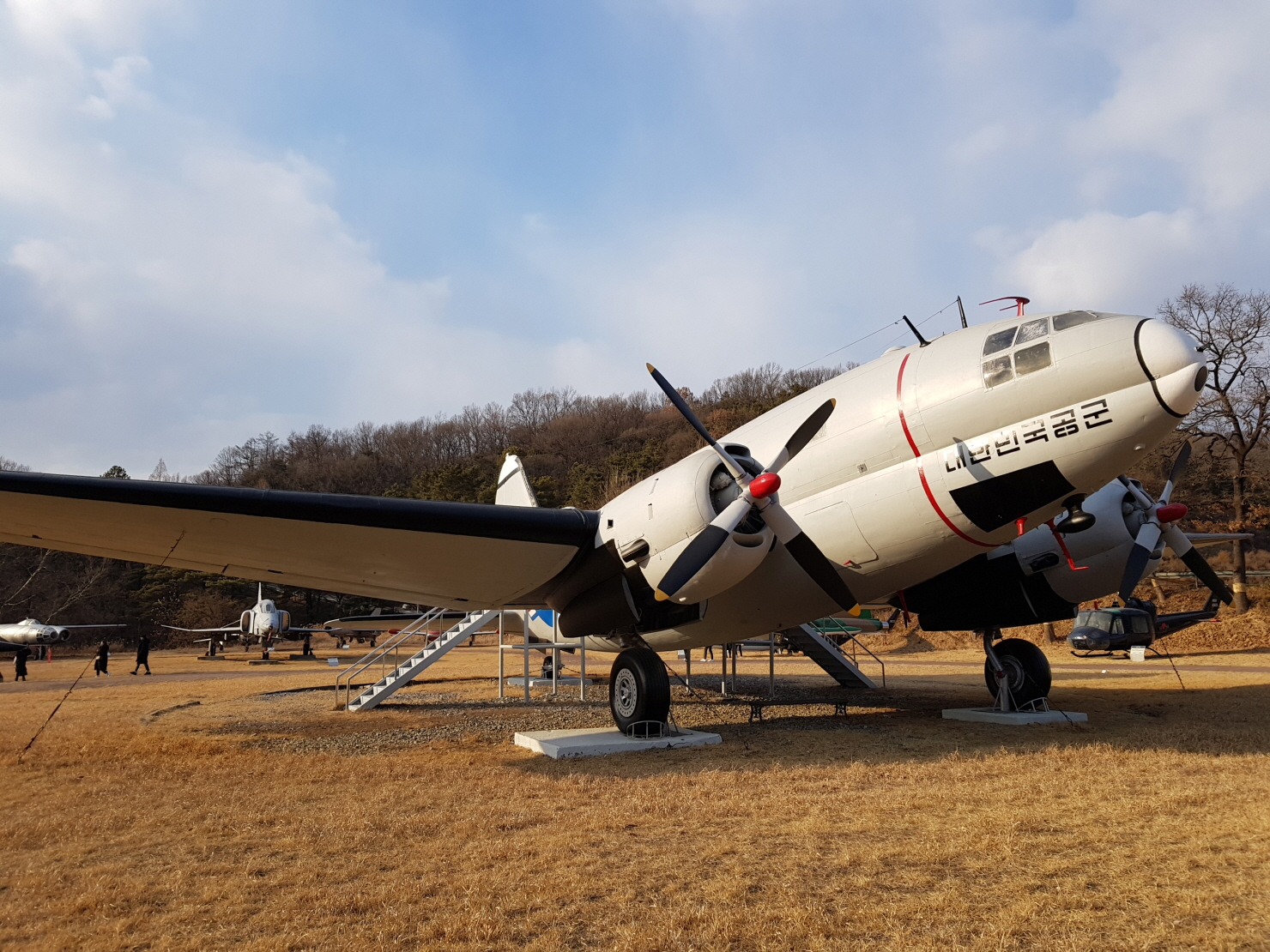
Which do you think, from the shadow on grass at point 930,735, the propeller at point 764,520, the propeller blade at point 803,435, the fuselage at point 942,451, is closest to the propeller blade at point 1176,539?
the shadow on grass at point 930,735

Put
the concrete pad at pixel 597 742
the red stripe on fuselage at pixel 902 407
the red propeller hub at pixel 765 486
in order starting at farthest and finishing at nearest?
the concrete pad at pixel 597 742, the red stripe on fuselage at pixel 902 407, the red propeller hub at pixel 765 486

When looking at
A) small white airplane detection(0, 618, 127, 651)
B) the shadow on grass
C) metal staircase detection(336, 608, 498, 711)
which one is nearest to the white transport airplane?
the shadow on grass

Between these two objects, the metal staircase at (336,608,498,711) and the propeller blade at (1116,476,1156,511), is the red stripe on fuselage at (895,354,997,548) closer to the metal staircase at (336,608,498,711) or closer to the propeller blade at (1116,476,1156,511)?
the propeller blade at (1116,476,1156,511)

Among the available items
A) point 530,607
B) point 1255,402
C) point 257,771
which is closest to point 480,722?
point 530,607

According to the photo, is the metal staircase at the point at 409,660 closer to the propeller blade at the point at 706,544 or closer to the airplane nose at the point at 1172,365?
the propeller blade at the point at 706,544

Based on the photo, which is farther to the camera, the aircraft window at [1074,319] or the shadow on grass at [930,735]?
the shadow on grass at [930,735]

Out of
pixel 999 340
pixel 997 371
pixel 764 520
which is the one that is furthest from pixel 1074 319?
pixel 764 520

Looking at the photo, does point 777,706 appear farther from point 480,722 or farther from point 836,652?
point 480,722

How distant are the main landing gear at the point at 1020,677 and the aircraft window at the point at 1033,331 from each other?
676cm

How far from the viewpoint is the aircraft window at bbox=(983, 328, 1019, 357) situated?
974cm

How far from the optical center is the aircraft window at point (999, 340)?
32.0ft

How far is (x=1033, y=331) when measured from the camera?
31.6 feet

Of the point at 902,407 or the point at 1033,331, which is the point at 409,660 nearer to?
the point at 902,407

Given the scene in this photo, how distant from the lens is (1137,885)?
5.11 meters
